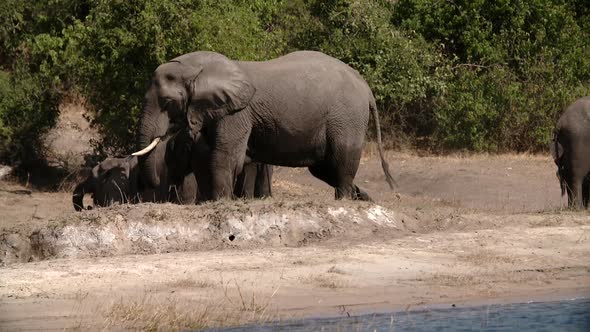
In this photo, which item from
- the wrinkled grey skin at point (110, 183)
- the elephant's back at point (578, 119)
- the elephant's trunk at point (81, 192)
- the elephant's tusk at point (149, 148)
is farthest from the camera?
the elephant's back at point (578, 119)

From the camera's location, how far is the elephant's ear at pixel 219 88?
49.9 feet

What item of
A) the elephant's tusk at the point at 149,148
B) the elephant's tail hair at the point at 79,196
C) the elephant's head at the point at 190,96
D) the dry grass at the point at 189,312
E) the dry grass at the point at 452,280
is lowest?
the elephant's tail hair at the point at 79,196

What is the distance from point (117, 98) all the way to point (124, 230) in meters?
8.13

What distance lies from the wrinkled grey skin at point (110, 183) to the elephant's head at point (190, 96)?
1.81 m

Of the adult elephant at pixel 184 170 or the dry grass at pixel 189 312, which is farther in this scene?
the adult elephant at pixel 184 170

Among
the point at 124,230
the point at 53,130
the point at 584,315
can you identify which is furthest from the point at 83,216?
the point at 53,130

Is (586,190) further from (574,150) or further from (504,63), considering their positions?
(504,63)

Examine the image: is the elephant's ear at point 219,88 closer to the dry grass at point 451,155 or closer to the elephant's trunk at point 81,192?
the elephant's trunk at point 81,192

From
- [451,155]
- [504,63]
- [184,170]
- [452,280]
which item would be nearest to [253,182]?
[184,170]

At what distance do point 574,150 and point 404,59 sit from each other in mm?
7203

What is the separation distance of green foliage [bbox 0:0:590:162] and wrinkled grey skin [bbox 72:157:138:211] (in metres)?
2.64

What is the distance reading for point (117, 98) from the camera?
2053cm

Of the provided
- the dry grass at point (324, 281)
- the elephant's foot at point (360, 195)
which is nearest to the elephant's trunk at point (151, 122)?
the elephant's foot at point (360, 195)

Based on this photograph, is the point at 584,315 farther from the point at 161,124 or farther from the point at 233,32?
the point at 233,32
